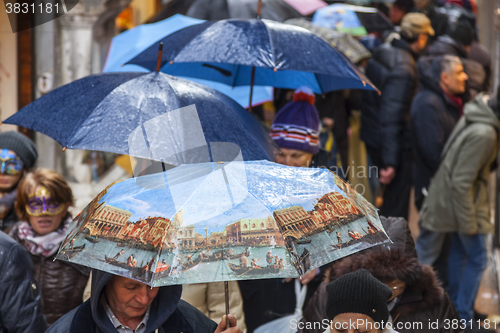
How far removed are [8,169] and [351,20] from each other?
484 centimetres

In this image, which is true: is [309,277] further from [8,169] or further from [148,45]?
[148,45]

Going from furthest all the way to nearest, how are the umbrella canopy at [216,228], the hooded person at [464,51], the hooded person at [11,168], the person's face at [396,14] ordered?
the person's face at [396,14], the hooded person at [464,51], the hooded person at [11,168], the umbrella canopy at [216,228]

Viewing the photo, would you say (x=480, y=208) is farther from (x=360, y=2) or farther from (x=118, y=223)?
(x=360, y=2)

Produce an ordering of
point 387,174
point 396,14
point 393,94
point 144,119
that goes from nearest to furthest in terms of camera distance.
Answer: point 144,119, point 393,94, point 387,174, point 396,14

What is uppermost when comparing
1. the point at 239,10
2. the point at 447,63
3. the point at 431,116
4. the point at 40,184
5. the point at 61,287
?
the point at 239,10

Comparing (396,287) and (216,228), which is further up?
(216,228)

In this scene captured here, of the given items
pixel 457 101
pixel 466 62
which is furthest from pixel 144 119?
pixel 466 62

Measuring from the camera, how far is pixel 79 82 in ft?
12.1

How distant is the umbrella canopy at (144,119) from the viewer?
3.20 metres

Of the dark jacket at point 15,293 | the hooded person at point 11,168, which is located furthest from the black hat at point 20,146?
the dark jacket at point 15,293

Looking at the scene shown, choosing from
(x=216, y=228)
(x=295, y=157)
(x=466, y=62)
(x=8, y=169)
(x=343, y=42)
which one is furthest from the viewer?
(x=466, y=62)

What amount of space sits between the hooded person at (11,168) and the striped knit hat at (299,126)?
6.26 feet

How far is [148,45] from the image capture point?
19.6 ft

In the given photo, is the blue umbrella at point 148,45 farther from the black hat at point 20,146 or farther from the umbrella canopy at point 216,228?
the umbrella canopy at point 216,228
